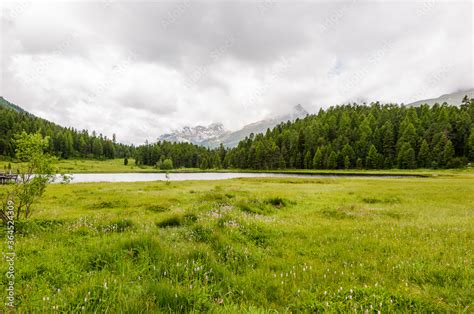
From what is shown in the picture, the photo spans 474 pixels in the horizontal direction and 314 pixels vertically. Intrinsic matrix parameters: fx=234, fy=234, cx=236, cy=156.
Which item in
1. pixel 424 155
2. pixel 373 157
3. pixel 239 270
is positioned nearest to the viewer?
pixel 239 270

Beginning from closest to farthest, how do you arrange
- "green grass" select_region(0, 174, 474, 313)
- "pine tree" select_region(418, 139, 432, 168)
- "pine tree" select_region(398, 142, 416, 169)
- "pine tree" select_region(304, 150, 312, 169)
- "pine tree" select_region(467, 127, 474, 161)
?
"green grass" select_region(0, 174, 474, 313) < "pine tree" select_region(467, 127, 474, 161) < "pine tree" select_region(418, 139, 432, 168) < "pine tree" select_region(398, 142, 416, 169) < "pine tree" select_region(304, 150, 312, 169)

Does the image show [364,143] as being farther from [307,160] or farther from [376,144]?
[307,160]

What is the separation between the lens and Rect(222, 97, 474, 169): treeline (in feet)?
402

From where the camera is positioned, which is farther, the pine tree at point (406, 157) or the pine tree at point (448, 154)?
the pine tree at point (406, 157)

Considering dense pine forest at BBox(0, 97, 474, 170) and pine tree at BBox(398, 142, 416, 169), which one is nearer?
pine tree at BBox(398, 142, 416, 169)

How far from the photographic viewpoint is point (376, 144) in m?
147

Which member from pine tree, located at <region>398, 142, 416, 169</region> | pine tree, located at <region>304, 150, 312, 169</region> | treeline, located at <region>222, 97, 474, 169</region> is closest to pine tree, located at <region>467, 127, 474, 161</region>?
treeline, located at <region>222, 97, 474, 169</region>

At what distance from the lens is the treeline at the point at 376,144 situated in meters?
122

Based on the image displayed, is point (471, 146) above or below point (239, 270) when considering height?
above

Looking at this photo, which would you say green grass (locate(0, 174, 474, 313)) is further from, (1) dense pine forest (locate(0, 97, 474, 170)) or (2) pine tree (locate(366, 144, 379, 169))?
(2) pine tree (locate(366, 144, 379, 169))

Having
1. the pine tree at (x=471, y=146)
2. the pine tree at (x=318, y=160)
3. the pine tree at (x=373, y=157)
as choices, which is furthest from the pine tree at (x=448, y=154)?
the pine tree at (x=318, y=160)

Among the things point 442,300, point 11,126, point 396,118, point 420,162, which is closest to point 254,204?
point 442,300

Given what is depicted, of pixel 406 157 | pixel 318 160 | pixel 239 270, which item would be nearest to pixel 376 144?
pixel 406 157

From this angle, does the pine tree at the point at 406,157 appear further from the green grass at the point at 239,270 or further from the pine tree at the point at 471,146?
the green grass at the point at 239,270
